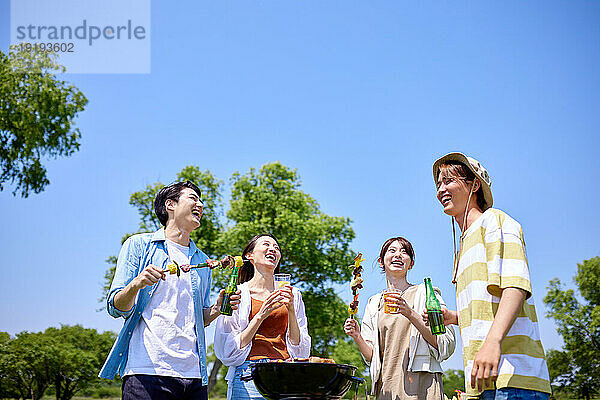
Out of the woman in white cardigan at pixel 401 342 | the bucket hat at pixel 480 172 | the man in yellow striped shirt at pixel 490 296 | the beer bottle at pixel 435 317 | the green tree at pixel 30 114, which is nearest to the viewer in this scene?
the man in yellow striped shirt at pixel 490 296

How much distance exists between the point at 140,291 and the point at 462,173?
7.74 ft

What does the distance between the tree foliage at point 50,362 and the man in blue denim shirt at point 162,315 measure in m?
20.8

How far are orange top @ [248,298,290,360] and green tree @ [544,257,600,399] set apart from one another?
24475mm

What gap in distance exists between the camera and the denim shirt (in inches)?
143

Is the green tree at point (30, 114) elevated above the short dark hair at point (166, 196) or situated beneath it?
elevated above

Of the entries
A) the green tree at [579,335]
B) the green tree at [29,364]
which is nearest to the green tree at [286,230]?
the green tree at [29,364]

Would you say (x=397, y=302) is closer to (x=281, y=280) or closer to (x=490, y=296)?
(x=281, y=280)

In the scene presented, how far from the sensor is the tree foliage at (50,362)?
69.9 feet

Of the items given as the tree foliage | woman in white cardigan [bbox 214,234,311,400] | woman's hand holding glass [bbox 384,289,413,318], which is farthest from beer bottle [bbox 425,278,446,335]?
the tree foliage

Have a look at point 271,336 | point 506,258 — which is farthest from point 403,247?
point 506,258

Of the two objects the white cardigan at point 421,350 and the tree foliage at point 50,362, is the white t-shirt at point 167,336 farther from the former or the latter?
the tree foliage at point 50,362

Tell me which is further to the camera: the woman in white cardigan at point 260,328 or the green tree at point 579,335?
the green tree at point 579,335

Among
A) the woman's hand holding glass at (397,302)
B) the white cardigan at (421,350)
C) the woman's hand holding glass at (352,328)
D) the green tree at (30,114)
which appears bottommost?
the white cardigan at (421,350)

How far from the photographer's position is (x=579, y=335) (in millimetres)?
26344
